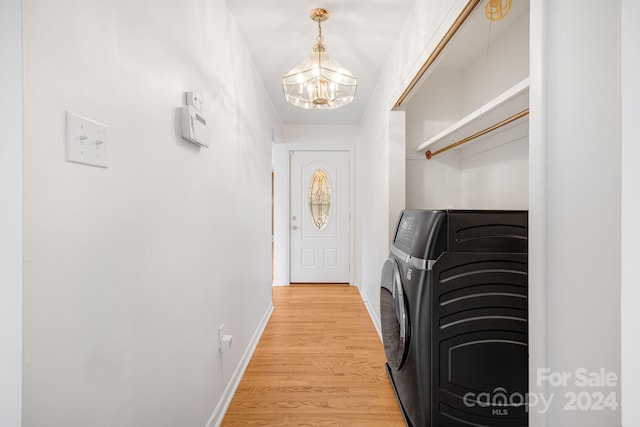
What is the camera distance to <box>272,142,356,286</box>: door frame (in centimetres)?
444

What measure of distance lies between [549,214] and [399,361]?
115cm

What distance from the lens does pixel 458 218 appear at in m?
1.34

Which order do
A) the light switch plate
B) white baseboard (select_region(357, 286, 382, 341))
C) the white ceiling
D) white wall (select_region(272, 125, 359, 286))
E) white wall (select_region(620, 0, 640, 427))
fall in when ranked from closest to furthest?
white wall (select_region(620, 0, 640, 427))
the light switch plate
the white ceiling
white baseboard (select_region(357, 286, 382, 341))
white wall (select_region(272, 125, 359, 286))

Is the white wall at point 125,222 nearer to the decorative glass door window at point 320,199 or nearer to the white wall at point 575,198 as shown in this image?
the white wall at point 575,198

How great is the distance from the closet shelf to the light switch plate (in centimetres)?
142

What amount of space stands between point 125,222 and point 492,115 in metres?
1.78

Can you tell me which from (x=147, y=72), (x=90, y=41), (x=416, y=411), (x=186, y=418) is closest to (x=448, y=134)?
(x=416, y=411)

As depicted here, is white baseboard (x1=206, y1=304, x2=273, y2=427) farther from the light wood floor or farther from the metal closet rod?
the metal closet rod

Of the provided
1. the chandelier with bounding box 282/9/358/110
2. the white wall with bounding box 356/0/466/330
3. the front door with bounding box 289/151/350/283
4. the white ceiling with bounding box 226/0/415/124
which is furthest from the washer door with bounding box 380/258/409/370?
the front door with bounding box 289/151/350/283

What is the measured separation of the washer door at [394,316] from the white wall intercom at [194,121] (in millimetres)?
1179

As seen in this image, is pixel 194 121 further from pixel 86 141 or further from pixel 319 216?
pixel 319 216

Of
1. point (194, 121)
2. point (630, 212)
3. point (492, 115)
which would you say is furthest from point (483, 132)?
point (194, 121)

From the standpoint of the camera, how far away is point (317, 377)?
2070 mm

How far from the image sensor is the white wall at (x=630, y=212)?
0.55 m
